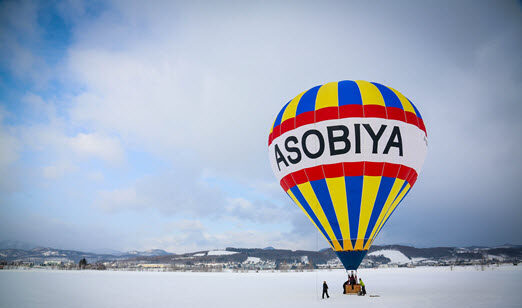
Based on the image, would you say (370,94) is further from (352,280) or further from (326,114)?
(352,280)

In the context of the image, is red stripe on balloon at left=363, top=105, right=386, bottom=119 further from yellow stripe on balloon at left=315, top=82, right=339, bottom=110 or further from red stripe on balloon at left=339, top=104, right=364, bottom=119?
yellow stripe on balloon at left=315, top=82, right=339, bottom=110

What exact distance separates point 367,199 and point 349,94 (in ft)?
19.5

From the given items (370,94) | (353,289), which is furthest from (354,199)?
(370,94)

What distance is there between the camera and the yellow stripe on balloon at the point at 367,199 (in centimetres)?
1755

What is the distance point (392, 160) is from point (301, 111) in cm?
573

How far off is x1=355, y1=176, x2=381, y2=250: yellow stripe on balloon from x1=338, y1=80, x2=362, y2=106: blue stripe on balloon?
14.0ft

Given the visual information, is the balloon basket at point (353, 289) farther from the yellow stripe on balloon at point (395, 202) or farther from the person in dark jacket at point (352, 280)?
the yellow stripe on balloon at point (395, 202)

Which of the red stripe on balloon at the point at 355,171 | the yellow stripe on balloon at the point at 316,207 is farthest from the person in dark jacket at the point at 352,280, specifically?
the red stripe on balloon at the point at 355,171

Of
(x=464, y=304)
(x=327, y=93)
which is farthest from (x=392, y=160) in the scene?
(x=464, y=304)

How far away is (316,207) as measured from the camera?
1880 cm

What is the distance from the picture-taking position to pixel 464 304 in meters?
14.9

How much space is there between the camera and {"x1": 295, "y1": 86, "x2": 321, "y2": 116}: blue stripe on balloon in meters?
19.1

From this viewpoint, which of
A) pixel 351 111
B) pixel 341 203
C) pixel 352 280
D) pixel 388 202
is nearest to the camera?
pixel 341 203

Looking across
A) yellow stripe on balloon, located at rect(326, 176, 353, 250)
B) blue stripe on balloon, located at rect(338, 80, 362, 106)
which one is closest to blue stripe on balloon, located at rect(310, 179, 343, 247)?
yellow stripe on balloon, located at rect(326, 176, 353, 250)
